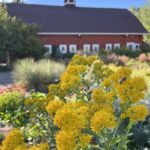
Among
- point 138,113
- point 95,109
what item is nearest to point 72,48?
point 95,109

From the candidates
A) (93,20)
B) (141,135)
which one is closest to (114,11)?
(93,20)

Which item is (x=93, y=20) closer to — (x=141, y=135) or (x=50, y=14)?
(x=50, y=14)

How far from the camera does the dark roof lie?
42438mm

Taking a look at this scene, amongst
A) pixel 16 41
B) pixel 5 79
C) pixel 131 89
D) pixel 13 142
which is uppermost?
pixel 131 89

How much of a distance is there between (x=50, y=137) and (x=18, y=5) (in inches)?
1582

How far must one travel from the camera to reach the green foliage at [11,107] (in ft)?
35.3

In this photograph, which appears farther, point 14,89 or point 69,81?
point 14,89

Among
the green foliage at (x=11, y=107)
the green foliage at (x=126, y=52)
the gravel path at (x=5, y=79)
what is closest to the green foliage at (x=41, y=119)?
the green foliage at (x=11, y=107)

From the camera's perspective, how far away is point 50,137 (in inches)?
234

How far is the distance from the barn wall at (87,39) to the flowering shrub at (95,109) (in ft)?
112

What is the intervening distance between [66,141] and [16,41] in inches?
1190

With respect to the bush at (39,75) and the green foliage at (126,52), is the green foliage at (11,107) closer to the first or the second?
the bush at (39,75)

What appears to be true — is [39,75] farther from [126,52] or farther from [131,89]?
[126,52]

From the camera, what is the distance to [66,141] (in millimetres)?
3469
